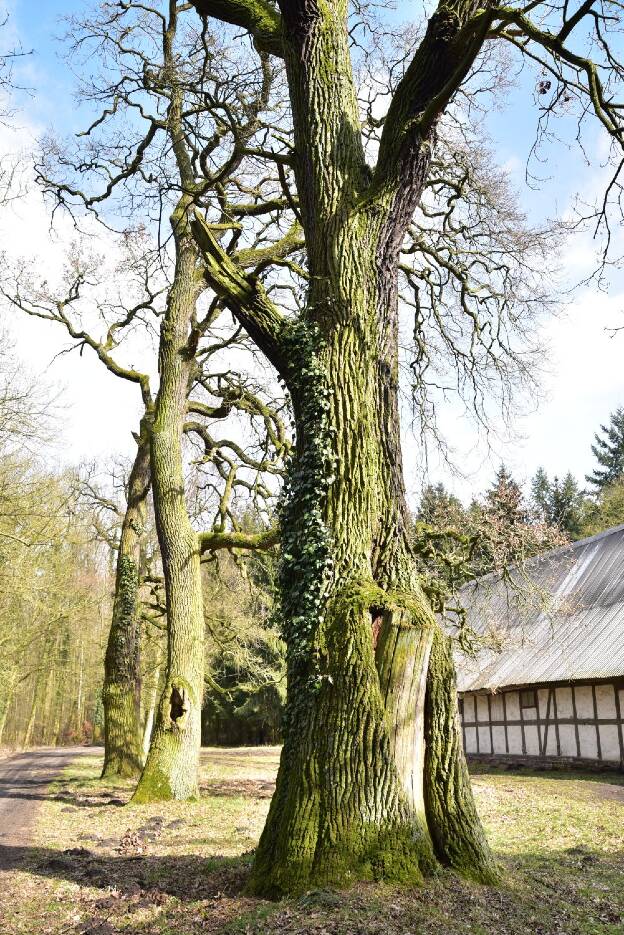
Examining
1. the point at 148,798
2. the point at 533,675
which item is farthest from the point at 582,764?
the point at 148,798

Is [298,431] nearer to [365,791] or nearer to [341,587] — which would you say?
[341,587]

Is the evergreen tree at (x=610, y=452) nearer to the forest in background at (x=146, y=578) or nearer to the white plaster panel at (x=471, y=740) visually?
the forest in background at (x=146, y=578)

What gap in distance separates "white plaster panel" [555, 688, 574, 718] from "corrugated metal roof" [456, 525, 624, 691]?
64 centimetres

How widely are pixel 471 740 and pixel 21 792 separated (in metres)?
12.9

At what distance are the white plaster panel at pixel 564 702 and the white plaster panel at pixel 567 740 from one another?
0.91ft

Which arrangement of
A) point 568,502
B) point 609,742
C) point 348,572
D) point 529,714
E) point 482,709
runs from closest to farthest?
point 348,572 < point 609,742 < point 529,714 < point 482,709 < point 568,502

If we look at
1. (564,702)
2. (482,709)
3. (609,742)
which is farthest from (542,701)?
(482,709)

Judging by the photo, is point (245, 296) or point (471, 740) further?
point (471, 740)

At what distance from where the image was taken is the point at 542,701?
1944 centimetres

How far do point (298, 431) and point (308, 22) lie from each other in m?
3.63

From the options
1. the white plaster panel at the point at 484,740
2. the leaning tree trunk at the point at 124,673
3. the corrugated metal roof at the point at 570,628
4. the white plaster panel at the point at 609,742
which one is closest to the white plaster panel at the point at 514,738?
the white plaster panel at the point at 484,740

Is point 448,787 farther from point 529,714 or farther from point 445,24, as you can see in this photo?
point 529,714

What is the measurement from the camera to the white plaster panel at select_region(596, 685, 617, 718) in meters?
17.2

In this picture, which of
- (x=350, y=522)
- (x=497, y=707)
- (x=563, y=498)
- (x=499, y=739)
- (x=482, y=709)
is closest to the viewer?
(x=350, y=522)
